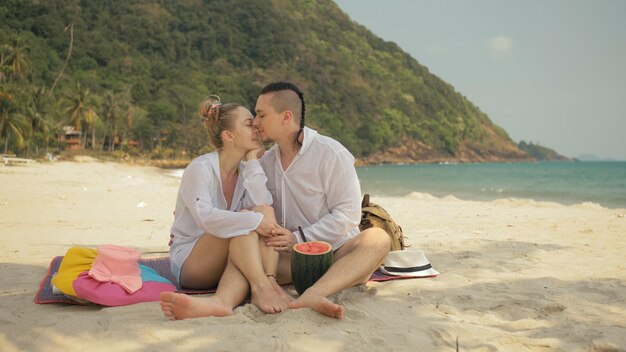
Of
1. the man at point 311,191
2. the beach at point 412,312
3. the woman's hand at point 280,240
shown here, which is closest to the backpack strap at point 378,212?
the man at point 311,191

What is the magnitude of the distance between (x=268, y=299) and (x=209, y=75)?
2936 inches

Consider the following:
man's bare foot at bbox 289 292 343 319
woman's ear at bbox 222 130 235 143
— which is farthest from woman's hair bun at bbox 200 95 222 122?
man's bare foot at bbox 289 292 343 319

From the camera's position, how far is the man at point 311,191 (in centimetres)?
334

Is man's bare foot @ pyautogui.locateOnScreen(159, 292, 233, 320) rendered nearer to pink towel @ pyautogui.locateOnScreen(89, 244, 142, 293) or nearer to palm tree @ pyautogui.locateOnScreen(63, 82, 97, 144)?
pink towel @ pyautogui.locateOnScreen(89, 244, 142, 293)

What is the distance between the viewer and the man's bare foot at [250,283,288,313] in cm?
293

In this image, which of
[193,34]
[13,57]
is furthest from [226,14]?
[13,57]

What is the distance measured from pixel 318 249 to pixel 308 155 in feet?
2.34

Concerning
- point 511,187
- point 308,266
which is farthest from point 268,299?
point 511,187

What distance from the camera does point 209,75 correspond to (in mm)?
74125

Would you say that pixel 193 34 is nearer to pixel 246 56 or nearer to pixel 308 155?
pixel 246 56

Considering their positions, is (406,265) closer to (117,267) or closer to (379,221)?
(379,221)

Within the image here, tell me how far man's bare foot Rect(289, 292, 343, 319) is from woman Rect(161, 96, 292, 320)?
10 centimetres

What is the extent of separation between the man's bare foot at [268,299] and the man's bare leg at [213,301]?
10 cm

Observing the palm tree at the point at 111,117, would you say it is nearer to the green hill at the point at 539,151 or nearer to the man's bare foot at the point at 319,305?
the man's bare foot at the point at 319,305
